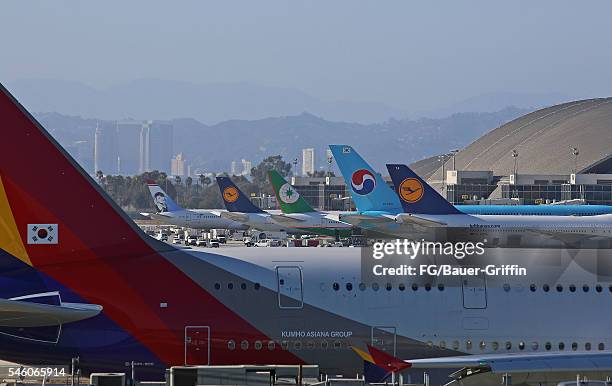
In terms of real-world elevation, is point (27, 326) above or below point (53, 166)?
below

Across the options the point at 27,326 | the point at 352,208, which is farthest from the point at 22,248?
the point at 352,208

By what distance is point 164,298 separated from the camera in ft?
92.0

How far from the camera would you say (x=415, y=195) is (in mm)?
102188

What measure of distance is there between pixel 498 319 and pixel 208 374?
299 inches

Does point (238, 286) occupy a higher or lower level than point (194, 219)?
lower

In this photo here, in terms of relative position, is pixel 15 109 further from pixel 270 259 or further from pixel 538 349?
pixel 538 349

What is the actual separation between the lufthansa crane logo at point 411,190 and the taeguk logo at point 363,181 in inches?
406

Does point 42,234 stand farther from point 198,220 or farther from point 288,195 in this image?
point 198,220

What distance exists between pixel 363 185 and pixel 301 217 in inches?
875

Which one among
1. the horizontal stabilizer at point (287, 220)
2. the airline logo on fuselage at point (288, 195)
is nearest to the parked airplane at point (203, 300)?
the horizontal stabilizer at point (287, 220)

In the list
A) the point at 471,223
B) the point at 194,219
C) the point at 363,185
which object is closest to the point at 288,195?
the point at 363,185

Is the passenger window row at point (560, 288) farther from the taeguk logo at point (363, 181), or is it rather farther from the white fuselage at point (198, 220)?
the white fuselage at point (198, 220)

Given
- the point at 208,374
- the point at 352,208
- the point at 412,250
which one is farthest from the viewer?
the point at 352,208

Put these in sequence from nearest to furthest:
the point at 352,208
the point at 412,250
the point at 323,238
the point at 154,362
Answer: the point at 154,362 < the point at 412,250 < the point at 323,238 < the point at 352,208
